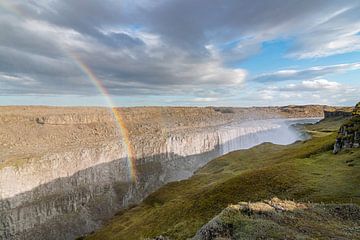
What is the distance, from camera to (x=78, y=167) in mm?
99062

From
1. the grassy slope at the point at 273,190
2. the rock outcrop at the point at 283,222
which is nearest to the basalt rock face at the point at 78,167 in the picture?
the grassy slope at the point at 273,190

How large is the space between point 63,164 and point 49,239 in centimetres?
2783

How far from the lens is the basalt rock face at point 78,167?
76.8m

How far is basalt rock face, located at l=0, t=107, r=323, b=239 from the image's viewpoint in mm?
76750

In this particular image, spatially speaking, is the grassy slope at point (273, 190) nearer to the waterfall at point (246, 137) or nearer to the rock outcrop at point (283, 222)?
the rock outcrop at point (283, 222)

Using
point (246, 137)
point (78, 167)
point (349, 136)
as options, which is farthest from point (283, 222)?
point (246, 137)

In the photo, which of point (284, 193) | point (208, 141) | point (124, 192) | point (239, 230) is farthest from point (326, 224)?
point (208, 141)

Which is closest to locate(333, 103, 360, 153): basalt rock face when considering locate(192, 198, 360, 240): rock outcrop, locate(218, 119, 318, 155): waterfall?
locate(192, 198, 360, 240): rock outcrop

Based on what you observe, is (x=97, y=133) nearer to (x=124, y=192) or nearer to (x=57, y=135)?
(x=57, y=135)

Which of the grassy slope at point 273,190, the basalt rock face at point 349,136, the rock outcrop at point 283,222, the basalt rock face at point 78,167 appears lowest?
the basalt rock face at point 78,167

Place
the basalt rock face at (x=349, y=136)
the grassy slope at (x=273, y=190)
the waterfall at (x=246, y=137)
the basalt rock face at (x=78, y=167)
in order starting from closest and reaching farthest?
the grassy slope at (x=273, y=190) → the basalt rock face at (x=349, y=136) → the basalt rock face at (x=78, y=167) → the waterfall at (x=246, y=137)

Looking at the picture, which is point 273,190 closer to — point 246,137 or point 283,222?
point 283,222

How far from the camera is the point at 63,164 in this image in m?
94.6

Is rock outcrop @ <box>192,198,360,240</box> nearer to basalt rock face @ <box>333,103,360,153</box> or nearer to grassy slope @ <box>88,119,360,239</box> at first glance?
grassy slope @ <box>88,119,360,239</box>
